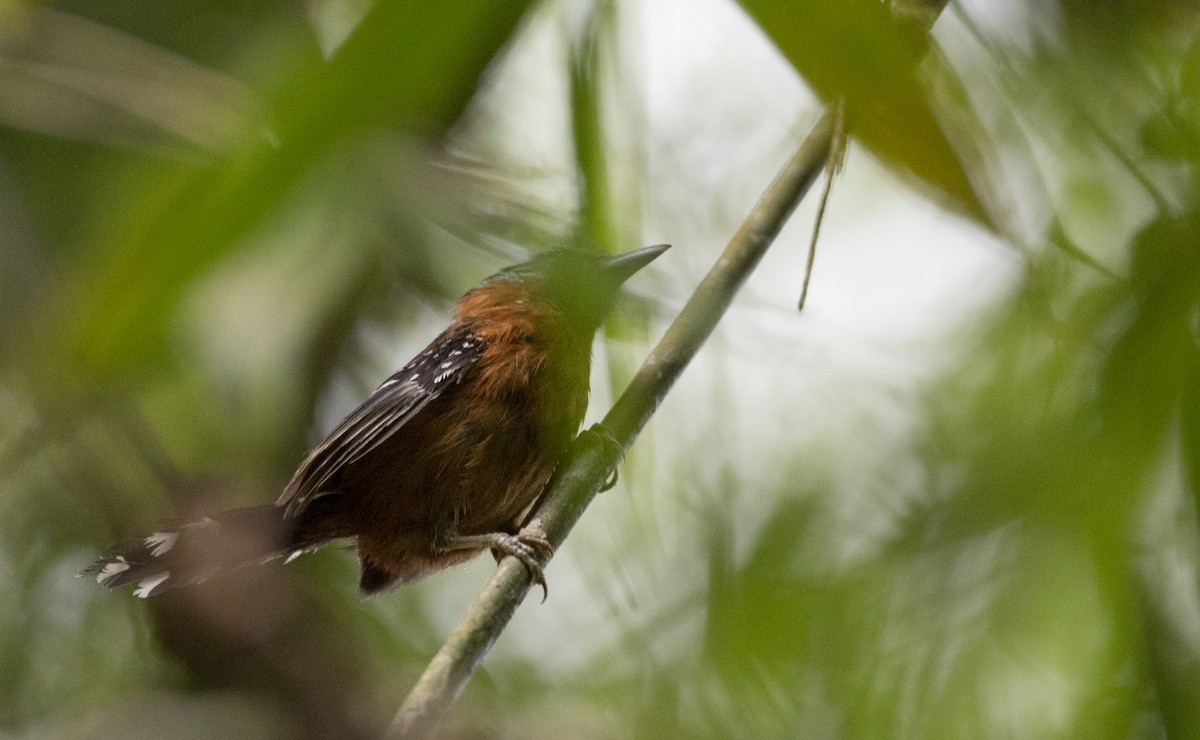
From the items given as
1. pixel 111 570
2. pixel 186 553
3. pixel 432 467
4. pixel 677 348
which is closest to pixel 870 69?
pixel 677 348

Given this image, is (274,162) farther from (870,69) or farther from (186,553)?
(186,553)

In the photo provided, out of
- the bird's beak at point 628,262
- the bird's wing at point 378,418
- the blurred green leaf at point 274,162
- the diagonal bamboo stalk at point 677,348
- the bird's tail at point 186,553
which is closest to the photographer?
the blurred green leaf at point 274,162

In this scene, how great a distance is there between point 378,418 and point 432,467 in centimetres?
19

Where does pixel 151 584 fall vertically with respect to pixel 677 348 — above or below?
below

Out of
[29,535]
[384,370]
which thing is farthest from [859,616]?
[29,535]

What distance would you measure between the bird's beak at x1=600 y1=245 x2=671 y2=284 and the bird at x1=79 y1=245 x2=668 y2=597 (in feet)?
0.04

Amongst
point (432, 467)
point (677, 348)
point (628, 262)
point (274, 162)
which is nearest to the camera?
point (274, 162)

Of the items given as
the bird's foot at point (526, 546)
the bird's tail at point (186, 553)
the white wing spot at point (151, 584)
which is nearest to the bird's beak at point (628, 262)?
the bird's foot at point (526, 546)

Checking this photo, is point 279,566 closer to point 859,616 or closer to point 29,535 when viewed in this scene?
point 29,535

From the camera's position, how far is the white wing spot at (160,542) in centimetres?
227

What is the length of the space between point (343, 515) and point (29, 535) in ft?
4.12

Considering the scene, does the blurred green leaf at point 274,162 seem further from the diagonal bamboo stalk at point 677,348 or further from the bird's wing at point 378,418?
the bird's wing at point 378,418

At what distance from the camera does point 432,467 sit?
2.47 meters

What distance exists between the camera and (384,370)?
10.1 ft
